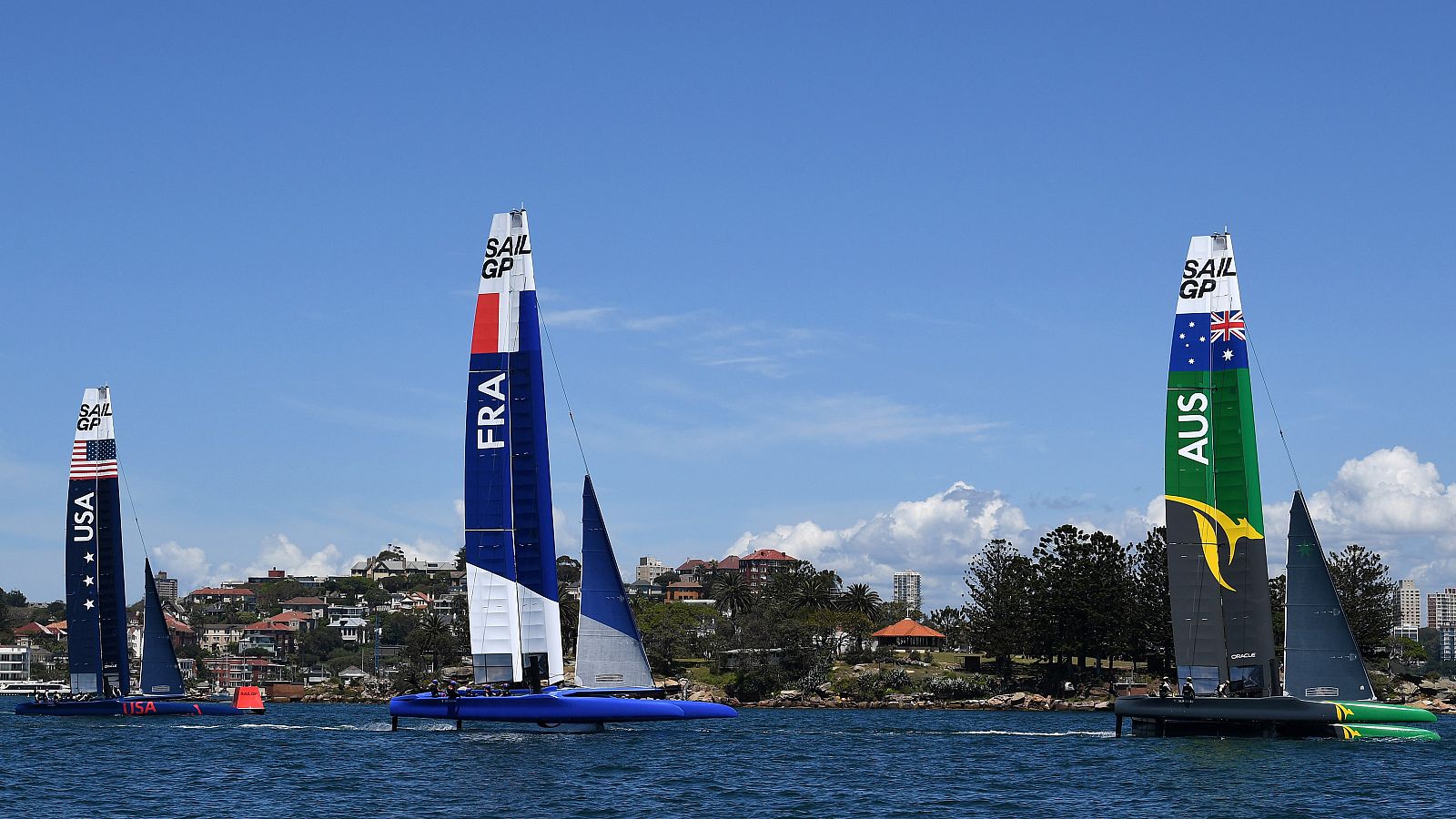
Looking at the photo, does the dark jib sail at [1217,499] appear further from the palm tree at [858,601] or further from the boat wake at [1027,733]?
the palm tree at [858,601]

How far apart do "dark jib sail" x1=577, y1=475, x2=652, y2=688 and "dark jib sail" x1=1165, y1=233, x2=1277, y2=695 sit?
16737 millimetres

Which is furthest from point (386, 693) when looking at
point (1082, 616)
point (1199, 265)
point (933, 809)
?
point (933, 809)

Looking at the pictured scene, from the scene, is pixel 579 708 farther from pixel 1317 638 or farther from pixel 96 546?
pixel 96 546

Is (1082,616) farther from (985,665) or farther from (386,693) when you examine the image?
(386,693)

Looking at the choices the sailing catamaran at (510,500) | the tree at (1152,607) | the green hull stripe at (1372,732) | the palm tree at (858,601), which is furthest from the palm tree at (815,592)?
the green hull stripe at (1372,732)

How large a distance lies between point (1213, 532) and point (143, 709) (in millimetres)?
46913

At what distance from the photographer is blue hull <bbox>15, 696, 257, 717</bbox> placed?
70.8 m

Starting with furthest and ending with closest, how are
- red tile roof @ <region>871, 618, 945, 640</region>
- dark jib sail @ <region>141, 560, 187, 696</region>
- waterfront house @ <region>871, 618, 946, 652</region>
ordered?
waterfront house @ <region>871, 618, 946, 652</region>
red tile roof @ <region>871, 618, 945, 640</region>
dark jib sail @ <region>141, 560, 187, 696</region>

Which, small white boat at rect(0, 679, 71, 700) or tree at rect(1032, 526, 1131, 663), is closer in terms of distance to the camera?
tree at rect(1032, 526, 1131, 663)

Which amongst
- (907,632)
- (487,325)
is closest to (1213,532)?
(487,325)

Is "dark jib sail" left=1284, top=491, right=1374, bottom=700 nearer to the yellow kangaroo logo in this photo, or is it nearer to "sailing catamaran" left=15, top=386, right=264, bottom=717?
the yellow kangaroo logo

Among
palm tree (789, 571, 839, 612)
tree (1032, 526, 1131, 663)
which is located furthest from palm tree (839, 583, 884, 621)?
tree (1032, 526, 1131, 663)

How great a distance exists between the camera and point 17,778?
41281 mm

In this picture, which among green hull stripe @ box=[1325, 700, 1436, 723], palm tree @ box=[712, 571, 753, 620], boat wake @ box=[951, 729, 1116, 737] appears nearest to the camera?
green hull stripe @ box=[1325, 700, 1436, 723]
